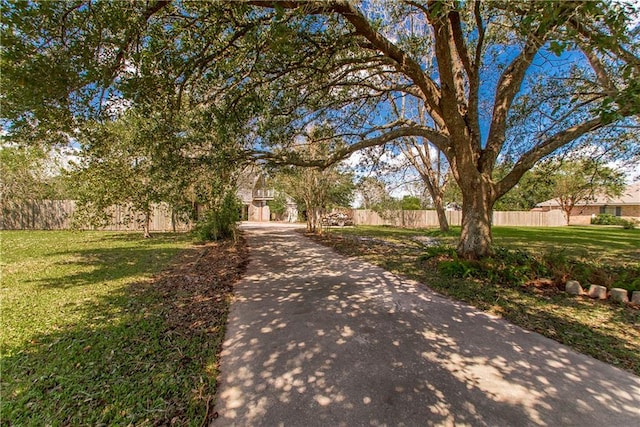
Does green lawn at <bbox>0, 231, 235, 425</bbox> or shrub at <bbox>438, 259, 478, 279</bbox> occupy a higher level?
shrub at <bbox>438, 259, 478, 279</bbox>

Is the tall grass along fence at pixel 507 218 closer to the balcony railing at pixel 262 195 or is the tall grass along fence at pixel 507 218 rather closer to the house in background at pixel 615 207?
the house in background at pixel 615 207

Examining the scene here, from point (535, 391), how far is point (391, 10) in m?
5.83

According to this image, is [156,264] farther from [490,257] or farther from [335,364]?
[490,257]

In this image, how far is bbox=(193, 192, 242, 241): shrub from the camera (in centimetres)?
1088

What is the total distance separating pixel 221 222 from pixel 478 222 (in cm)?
959

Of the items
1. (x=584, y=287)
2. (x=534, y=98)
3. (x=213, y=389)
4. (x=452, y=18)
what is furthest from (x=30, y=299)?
(x=534, y=98)

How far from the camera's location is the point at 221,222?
11.9 meters

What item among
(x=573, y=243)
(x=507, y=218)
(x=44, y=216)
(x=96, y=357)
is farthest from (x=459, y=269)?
(x=507, y=218)

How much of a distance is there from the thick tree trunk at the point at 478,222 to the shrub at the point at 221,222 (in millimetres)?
7729

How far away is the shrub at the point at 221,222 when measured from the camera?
1088 centimetres

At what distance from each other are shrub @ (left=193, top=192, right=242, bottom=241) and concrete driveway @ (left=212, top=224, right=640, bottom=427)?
289 inches

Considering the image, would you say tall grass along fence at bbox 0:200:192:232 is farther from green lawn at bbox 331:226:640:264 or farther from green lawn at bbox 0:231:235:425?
green lawn at bbox 331:226:640:264

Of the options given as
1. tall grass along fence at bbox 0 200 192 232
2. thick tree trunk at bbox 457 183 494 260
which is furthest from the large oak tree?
tall grass along fence at bbox 0 200 192 232

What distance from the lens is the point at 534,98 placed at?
669cm
